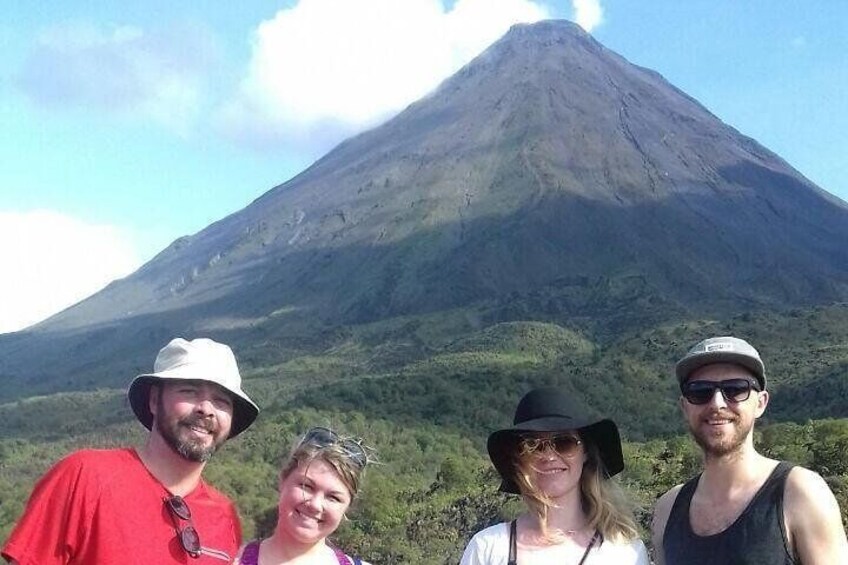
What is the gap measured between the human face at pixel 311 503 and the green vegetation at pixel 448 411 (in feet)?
15.3

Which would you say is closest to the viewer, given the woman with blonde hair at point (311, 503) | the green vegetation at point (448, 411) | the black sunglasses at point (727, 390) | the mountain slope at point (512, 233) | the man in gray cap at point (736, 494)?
the man in gray cap at point (736, 494)

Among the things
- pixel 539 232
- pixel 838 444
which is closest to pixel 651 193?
pixel 539 232

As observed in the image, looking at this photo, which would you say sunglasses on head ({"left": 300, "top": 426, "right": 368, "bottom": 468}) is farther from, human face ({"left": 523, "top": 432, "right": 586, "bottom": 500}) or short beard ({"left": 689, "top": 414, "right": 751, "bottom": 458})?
short beard ({"left": 689, "top": 414, "right": 751, "bottom": 458})

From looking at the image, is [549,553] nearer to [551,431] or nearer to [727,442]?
[551,431]

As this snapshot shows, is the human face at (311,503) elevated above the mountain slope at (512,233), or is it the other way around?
the mountain slope at (512,233)

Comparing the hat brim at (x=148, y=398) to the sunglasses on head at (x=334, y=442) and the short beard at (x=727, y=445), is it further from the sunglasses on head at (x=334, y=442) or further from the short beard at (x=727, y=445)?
the short beard at (x=727, y=445)

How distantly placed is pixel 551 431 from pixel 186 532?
1.57m

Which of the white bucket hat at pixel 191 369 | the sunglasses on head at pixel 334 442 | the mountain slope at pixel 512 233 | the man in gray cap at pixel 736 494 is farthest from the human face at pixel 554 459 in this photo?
the mountain slope at pixel 512 233

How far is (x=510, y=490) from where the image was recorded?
3.94 m

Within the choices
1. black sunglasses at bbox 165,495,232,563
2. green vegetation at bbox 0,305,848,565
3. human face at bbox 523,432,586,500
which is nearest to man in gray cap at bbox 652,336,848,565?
human face at bbox 523,432,586,500

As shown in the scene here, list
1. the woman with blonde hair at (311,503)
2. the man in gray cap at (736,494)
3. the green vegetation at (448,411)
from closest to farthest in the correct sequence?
1. the man in gray cap at (736,494)
2. the woman with blonde hair at (311,503)
3. the green vegetation at (448,411)

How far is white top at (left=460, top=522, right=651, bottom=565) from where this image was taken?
3.56 m

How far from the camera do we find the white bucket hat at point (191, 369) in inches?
152

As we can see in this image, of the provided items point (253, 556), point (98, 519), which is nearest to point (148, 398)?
point (98, 519)
